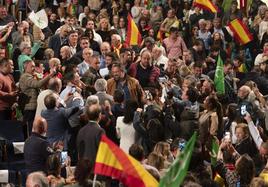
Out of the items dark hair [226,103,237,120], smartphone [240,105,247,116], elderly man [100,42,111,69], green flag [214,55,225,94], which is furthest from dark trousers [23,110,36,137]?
green flag [214,55,225,94]

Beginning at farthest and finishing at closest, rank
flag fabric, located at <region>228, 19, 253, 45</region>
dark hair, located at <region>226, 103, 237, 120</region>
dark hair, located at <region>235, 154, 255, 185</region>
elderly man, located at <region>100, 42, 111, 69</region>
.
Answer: flag fabric, located at <region>228, 19, 253, 45</region> < elderly man, located at <region>100, 42, 111, 69</region> < dark hair, located at <region>226, 103, 237, 120</region> < dark hair, located at <region>235, 154, 255, 185</region>

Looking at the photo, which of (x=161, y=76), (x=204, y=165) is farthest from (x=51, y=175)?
(x=161, y=76)

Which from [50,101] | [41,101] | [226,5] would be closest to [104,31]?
[226,5]

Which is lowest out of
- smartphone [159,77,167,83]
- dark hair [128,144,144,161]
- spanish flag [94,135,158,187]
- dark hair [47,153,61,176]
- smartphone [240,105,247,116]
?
smartphone [159,77,167,83]

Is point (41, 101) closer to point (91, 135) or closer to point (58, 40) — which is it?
point (91, 135)

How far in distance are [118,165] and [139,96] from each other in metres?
6.55

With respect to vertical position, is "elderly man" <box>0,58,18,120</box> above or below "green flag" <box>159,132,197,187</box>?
below

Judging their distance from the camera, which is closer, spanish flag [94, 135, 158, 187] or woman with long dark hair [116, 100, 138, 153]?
spanish flag [94, 135, 158, 187]

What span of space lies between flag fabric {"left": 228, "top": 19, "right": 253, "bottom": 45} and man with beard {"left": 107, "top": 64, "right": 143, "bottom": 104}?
6132 millimetres

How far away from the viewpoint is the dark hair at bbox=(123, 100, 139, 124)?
1459cm

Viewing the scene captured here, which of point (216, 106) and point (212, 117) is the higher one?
point (216, 106)

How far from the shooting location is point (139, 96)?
16672 millimetres

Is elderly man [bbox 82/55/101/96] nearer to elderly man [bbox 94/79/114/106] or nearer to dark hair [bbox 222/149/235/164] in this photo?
elderly man [bbox 94/79/114/106]

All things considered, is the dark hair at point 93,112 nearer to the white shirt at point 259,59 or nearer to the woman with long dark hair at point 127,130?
the woman with long dark hair at point 127,130
